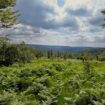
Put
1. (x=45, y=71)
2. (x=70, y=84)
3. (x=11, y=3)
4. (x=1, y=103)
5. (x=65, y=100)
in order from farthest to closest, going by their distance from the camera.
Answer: (x=11, y=3)
(x=45, y=71)
(x=70, y=84)
(x=65, y=100)
(x=1, y=103)

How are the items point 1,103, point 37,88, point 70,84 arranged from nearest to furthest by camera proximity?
point 1,103 → point 37,88 → point 70,84

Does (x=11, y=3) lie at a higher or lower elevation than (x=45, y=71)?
higher

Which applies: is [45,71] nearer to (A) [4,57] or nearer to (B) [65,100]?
(B) [65,100]

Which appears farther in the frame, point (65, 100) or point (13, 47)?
point (13, 47)

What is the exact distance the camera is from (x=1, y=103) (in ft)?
30.9

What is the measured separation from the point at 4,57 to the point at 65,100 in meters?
51.9

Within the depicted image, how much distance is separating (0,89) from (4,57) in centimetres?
4802

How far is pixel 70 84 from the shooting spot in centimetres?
1403

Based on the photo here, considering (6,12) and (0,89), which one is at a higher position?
(6,12)

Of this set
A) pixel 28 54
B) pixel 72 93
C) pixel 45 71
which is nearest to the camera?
pixel 72 93

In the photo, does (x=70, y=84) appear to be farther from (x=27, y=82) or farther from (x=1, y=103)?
(x=1, y=103)

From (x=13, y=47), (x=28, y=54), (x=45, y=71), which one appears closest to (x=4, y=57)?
(x=13, y=47)

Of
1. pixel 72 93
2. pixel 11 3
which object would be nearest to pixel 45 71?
pixel 72 93

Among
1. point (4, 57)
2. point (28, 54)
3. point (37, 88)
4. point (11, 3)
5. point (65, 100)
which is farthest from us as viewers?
point (28, 54)
